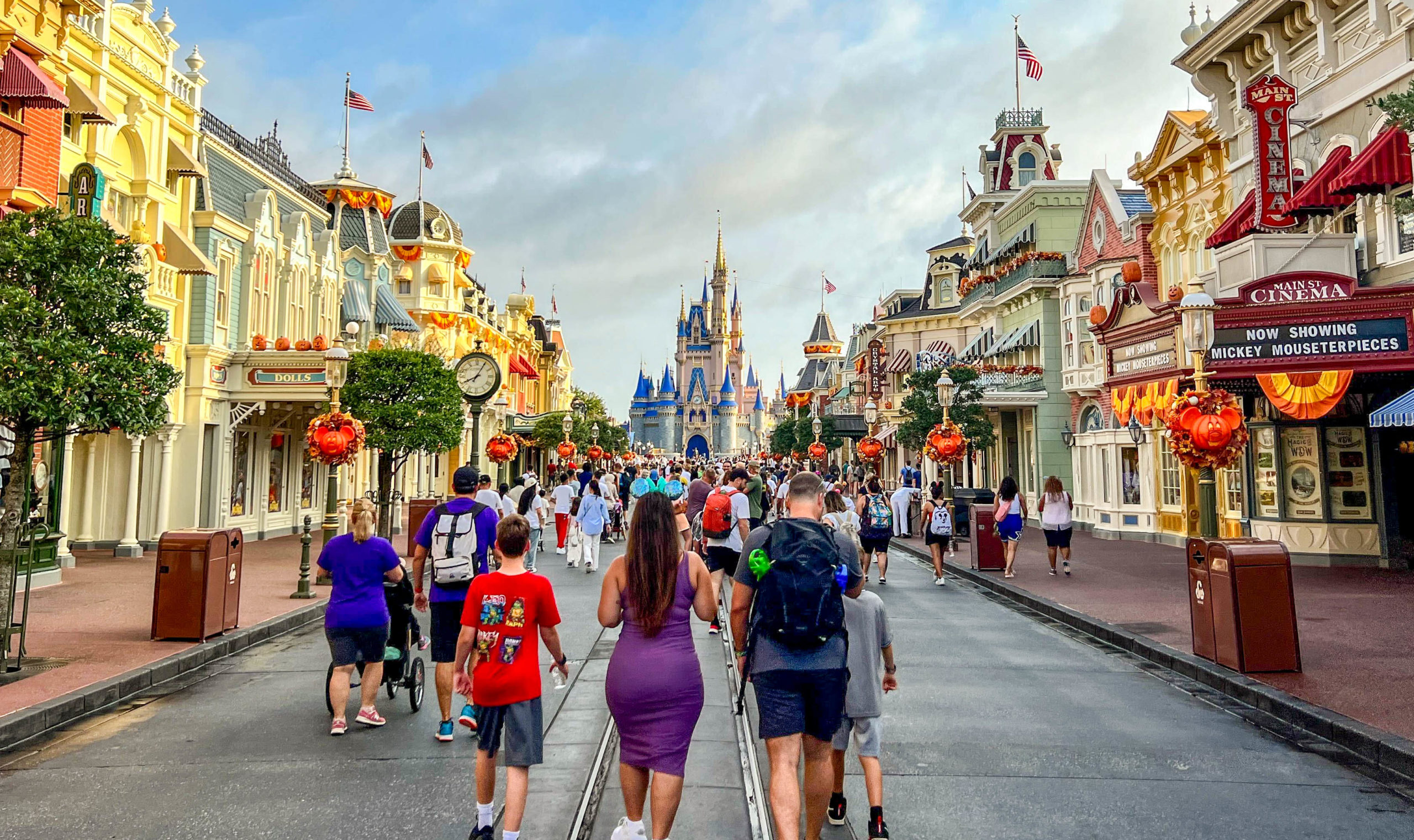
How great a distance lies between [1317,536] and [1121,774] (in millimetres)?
14017

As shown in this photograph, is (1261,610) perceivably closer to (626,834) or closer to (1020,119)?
(626,834)

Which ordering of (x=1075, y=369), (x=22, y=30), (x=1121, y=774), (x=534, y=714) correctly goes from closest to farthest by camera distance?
1. (x=534, y=714)
2. (x=1121, y=774)
3. (x=22, y=30)
4. (x=1075, y=369)

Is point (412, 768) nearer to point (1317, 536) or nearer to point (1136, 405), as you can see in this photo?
point (1136, 405)

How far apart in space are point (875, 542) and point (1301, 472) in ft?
29.4

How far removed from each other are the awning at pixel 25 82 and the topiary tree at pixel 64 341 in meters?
4.94

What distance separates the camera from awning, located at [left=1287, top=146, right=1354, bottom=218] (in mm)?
13281

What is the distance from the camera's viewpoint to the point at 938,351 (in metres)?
36.1

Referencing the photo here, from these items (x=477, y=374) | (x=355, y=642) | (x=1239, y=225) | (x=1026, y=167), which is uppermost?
(x=1026, y=167)

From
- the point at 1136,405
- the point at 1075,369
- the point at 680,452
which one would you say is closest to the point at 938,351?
the point at 1075,369

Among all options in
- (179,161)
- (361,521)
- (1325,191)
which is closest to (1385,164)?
(1325,191)

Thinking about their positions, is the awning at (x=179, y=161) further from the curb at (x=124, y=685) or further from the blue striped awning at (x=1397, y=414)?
the blue striped awning at (x=1397, y=414)

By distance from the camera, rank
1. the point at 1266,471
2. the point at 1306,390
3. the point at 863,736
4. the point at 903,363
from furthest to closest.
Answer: the point at 903,363 < the point at 1266,471 < the point at 1306,390 < the point at 863,736

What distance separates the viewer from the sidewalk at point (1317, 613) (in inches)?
282

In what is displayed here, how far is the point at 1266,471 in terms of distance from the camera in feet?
57.2
